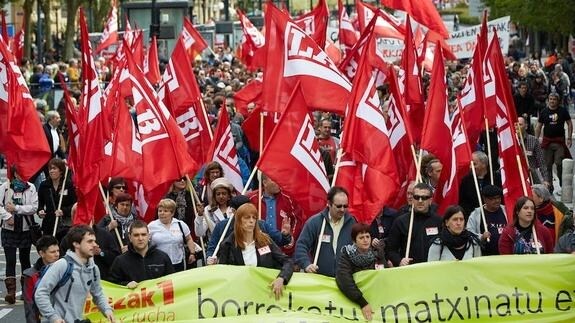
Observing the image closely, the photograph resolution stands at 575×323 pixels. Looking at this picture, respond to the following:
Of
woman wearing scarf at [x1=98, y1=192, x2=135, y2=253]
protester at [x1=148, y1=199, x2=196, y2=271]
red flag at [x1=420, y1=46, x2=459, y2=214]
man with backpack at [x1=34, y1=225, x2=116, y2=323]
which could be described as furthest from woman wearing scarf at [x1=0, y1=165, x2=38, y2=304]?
man with backpack at [x1=34, y1=225, x2=116, y2=323]

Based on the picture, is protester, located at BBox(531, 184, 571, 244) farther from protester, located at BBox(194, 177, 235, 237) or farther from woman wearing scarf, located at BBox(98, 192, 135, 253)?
woman wearing scarf, located at BBox(98, 192, 135, 253)

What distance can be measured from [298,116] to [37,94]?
22.6 metres

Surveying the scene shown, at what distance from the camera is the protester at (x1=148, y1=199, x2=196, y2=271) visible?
13781 millimetres

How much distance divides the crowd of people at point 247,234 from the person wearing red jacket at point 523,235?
10 millimetres

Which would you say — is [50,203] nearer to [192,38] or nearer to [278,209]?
[278,209]

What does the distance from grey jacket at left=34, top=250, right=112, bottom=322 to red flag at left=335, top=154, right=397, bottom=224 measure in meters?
3.11

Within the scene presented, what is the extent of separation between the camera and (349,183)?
46.4 ft

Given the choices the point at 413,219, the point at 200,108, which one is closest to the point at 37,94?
the point at 200,108

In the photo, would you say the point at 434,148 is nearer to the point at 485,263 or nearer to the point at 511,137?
the point at 511,137

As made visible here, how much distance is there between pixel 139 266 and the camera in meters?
12.6

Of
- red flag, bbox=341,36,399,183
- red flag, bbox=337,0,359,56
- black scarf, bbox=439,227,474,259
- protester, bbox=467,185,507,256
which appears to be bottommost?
red flag, bbox=337,0,359,56

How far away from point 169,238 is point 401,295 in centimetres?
248

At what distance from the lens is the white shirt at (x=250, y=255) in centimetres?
1238

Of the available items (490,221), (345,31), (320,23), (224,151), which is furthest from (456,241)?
(345,31)
